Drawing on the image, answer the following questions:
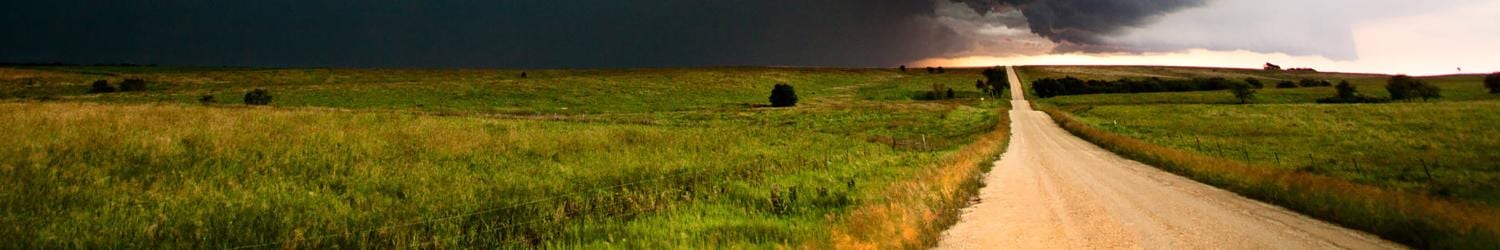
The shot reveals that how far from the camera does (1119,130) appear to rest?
48.9 meters

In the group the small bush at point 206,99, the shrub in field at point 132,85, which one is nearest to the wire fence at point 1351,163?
the small bush at point 206,99

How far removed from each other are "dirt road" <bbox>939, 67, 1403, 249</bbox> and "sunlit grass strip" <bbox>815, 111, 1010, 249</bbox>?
1.18 feet

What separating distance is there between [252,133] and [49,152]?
5145 millimetres

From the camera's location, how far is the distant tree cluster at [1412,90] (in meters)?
77.7

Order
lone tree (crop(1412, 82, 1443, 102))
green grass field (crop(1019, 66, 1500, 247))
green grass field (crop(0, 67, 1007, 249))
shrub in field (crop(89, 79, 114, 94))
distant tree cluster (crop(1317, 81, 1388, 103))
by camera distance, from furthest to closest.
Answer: distant tree cluster (crop(1317, 81, 1388, 103)) → lone tree (crop(1412, 82, 1443, 102)) → shrub in field (crop(89, 79, 114, 94)) → green grass field (crop(1019, 66, 1500, 247)) → green grass field (crop(0, 67, 1007, 249))

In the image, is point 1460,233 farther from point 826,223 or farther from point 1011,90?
point 1011,90

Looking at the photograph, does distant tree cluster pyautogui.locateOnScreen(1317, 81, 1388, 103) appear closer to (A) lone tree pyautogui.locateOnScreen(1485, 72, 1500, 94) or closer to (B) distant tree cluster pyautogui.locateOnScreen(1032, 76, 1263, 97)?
(A) lone tree pyautogui.locateOnScreen(1485, 72, 1500, 94)

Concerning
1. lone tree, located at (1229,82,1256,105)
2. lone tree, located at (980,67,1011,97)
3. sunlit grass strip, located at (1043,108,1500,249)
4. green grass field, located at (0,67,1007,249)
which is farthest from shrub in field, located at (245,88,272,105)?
lone tree, located at (1229,82,1256,105)

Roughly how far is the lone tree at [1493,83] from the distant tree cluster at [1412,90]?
4497 mm

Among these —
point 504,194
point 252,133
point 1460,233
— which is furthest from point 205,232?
point 1460,233

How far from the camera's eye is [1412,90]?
3123 inches

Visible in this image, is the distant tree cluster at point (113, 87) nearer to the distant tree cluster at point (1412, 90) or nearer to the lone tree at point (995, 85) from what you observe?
the lone tree at point (995, 85)

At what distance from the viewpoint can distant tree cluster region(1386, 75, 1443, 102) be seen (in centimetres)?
7769

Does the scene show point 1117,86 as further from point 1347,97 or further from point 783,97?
point 783,97
